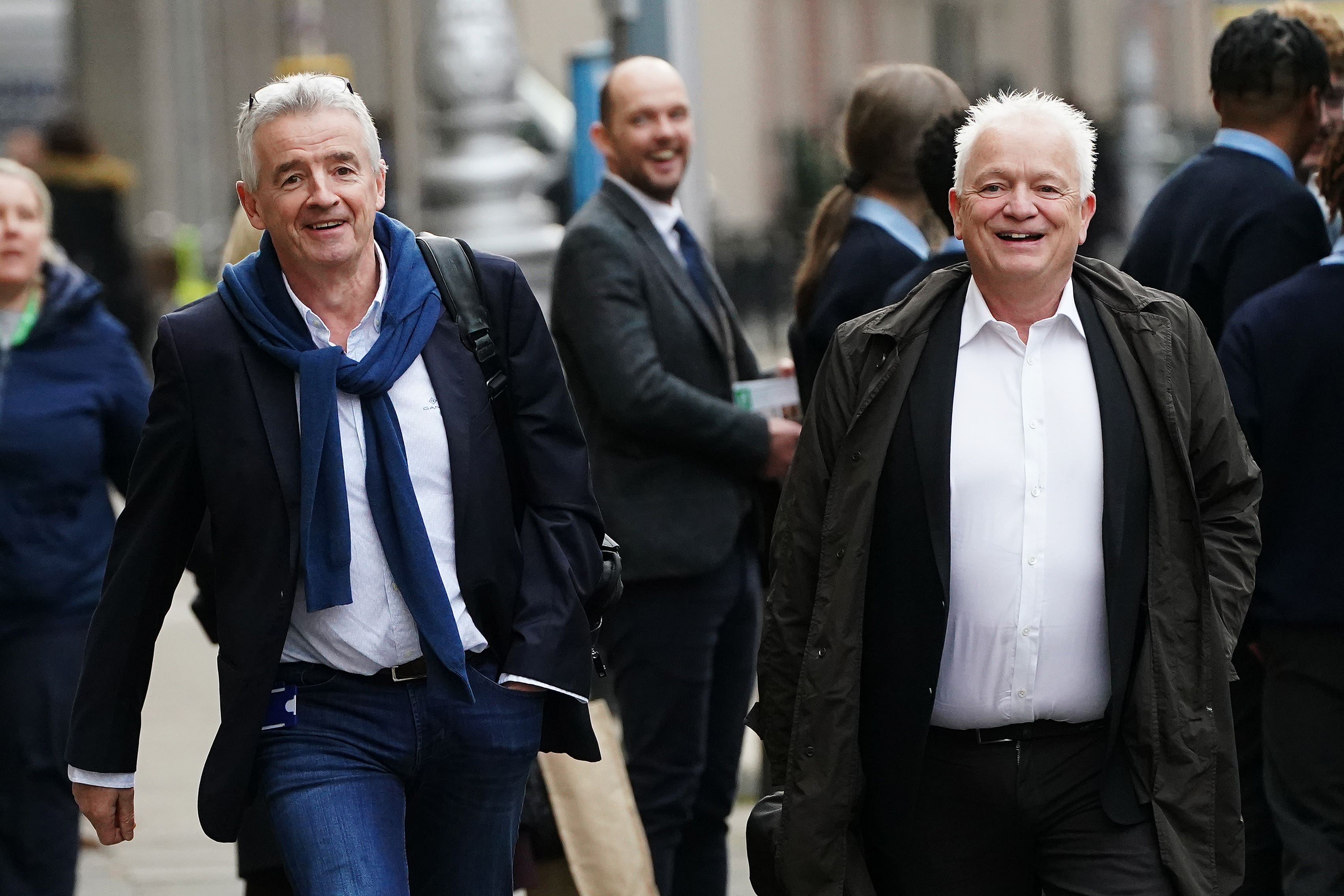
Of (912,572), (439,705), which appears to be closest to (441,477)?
(439,705)

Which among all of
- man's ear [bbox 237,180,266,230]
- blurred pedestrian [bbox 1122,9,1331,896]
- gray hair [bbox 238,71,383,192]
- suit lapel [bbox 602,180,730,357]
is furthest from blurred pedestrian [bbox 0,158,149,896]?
blurred pedestrian [bbox 1122,9,1331,896]

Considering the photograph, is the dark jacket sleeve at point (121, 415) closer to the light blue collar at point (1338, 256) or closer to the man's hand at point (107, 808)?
the man's hand at point (107, 808)

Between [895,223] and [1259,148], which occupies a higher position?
[1259,148]

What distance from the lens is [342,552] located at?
343 cm

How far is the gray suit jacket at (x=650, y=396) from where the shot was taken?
16.6 feet

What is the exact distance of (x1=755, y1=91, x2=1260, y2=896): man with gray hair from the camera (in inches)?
137

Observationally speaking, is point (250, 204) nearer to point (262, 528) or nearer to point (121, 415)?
point (262, 528)

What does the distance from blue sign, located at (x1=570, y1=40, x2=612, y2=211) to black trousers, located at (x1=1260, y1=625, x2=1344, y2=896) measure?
486 cm

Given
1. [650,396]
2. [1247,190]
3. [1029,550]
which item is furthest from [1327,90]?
[1029,550]

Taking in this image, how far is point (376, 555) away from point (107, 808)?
636mm

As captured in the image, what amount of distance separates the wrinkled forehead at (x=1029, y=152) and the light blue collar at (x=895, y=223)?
141 centimetres

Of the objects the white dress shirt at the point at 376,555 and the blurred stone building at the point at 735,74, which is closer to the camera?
the white dress shirt at the point at 376,555

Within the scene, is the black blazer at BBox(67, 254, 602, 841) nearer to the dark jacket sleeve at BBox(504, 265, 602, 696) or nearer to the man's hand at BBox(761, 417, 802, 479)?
the dark jacket sleeve at BBox(504, 265, 602, 696)

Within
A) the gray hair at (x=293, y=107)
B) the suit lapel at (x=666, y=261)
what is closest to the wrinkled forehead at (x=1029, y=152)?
the gray hair at (x=293, y=107)
